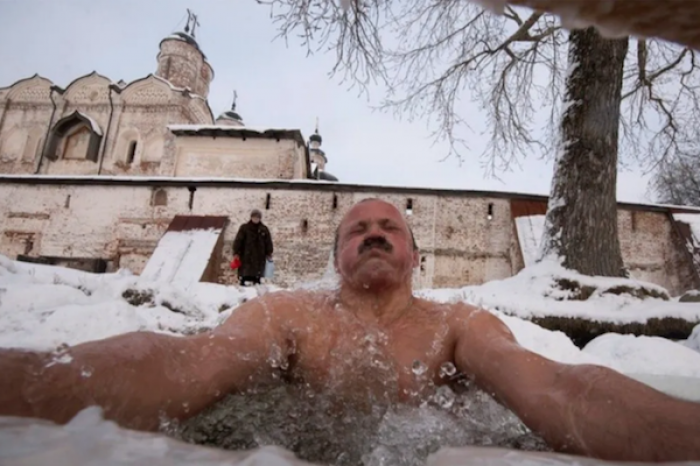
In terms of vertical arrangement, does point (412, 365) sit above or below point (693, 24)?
below

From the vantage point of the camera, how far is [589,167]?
5488 millimetres

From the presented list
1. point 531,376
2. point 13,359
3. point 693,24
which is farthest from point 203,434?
point 693,24

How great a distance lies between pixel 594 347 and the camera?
12.3 ft

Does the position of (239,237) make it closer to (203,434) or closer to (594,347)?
(594,347)

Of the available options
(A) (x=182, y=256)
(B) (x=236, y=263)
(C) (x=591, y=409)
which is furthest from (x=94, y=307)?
(A) (x=182, y=256)

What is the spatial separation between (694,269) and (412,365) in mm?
12688

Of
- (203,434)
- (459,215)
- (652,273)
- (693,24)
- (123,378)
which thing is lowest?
(203,434)

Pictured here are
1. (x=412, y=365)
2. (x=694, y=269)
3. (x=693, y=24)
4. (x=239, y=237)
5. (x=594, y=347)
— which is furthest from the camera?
(x=694, y=269)

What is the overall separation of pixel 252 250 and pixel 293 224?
514 centimetres

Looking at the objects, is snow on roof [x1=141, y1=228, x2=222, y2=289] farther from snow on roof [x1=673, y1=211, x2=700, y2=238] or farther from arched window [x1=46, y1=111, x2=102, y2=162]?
arched window [x1=46, y1=111, x2=102, y2=162]

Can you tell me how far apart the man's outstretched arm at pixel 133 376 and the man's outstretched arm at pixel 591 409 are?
951 millimetres

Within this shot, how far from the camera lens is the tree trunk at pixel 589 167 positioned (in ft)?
17.2

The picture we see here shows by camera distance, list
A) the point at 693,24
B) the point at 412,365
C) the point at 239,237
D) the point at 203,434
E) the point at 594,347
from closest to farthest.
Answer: the point at 693,24 → the point at 203,434 → the point at 412,365 → the point at 594,347 → the point at 239,237

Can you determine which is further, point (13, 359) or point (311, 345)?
point (311, 345)
